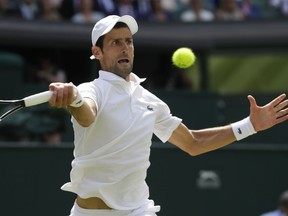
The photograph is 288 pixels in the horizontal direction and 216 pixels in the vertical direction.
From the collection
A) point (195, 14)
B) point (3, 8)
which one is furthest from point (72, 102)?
point (195, 14)

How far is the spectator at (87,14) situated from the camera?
48.0 feet

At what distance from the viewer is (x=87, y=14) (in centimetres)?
1467

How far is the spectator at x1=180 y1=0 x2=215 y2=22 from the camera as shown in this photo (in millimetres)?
15516

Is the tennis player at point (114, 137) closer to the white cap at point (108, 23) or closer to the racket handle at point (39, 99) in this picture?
the white cap at point (108, 23)

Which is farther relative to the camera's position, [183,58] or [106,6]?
[106,6]

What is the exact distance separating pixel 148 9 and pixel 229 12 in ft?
4.97

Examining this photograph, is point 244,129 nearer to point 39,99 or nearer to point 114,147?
point 114,147

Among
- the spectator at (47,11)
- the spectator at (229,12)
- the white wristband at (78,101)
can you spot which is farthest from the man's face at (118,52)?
the spectator at (229,12)

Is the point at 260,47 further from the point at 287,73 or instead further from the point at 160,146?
the point at 160,146

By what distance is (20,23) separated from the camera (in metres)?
14.2

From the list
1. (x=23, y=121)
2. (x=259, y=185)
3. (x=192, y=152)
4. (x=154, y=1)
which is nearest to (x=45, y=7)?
(x=154, y=1)

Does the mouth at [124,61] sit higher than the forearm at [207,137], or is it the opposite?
the mouth at [124,61]

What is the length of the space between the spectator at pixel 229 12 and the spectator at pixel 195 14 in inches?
6.8

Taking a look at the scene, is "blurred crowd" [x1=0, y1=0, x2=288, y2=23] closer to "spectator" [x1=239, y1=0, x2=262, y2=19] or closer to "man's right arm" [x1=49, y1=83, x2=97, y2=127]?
"spectator" [x1=239, y1=0, x2=262, y2=19]
